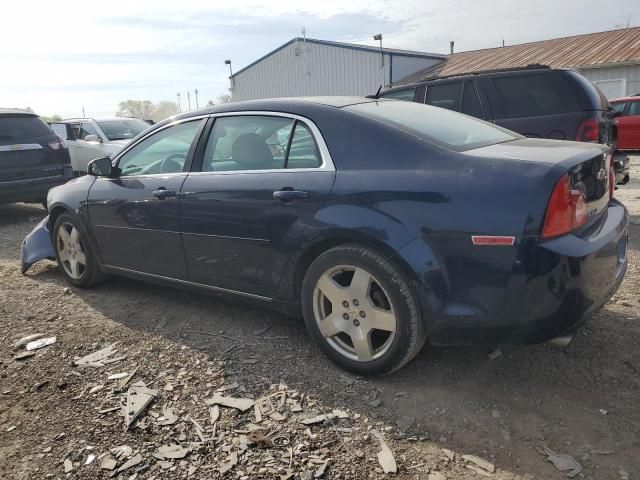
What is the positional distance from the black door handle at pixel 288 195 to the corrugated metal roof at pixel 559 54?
17234 mm

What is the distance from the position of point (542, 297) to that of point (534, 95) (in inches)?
184

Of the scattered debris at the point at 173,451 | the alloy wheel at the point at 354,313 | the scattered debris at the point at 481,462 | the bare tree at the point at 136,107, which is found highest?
the bare tree at the point at 136,107

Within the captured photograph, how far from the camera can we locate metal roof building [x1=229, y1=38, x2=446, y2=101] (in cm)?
2305

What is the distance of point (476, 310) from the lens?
2428 millimetres

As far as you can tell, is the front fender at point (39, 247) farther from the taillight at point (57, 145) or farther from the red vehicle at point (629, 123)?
the red vehicle at point (629, 123)

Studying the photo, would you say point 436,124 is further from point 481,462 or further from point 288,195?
point 481,462

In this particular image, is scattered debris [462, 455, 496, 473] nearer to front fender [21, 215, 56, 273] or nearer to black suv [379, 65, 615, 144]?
front fender [21, 215, 56, 273]

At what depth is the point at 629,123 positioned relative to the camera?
12.9m

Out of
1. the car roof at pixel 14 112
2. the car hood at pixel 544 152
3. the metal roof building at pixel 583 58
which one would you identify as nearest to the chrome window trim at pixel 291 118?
the car hood at pixel 544 152

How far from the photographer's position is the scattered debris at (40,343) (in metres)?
3.48

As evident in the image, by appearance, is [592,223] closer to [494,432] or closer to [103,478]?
[494,432]

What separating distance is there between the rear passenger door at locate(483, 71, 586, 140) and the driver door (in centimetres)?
433

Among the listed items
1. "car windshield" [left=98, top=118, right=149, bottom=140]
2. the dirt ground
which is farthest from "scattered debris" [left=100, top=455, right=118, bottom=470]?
"car windshield" [left=98, top=118, right=149, bottom=140]

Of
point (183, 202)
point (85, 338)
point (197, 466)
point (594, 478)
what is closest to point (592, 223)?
point (594, 478)
